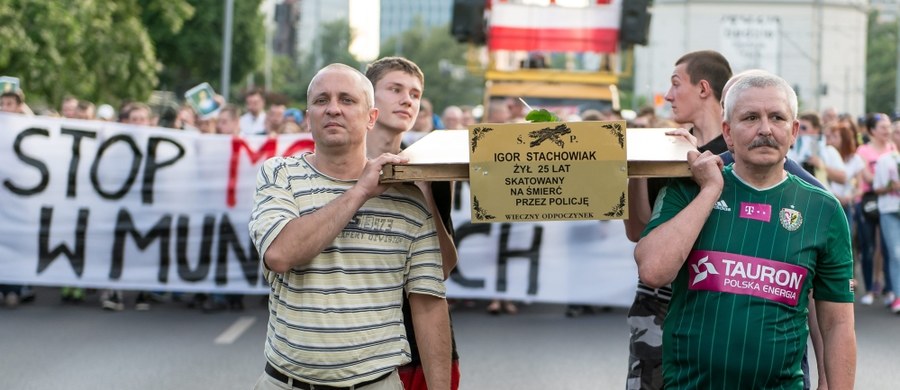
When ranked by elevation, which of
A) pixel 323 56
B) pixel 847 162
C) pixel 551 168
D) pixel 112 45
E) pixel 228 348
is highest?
pixel 323 56

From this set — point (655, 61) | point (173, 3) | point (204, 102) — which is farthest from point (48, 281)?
point (655, 61)

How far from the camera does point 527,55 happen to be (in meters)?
21.6

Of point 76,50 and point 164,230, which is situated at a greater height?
point 76,50

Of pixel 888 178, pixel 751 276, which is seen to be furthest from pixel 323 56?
pixel 751 276

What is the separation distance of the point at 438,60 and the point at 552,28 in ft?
288

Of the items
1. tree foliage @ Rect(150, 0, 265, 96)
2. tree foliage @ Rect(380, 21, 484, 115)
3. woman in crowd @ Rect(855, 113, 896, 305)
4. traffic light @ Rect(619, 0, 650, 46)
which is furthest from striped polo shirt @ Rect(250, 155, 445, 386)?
tree foliage @ Rect(380, 21, 484, 115)

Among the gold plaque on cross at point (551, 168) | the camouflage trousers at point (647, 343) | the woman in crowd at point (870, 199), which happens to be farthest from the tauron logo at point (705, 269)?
the woman in crowd at point (870, 199)

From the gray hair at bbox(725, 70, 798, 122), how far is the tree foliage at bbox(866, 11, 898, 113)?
300ft

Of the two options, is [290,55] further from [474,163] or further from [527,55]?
[474,163]

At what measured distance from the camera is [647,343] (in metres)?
5.48

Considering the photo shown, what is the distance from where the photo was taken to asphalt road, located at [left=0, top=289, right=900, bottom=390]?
906 centimetres

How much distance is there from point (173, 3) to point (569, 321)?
26341 millimetres

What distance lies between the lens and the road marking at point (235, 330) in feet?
35.4

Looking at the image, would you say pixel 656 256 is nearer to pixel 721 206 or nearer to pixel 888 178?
pixel 721 206
